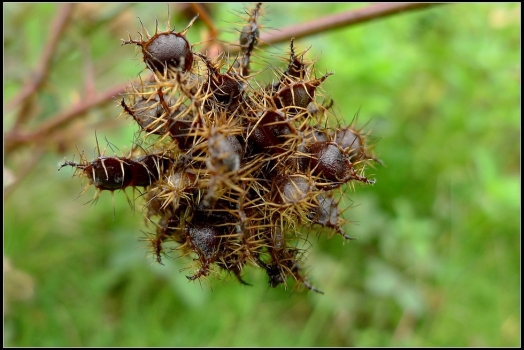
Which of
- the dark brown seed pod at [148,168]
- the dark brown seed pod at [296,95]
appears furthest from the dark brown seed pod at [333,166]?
the dark brown seed pod at [148,168]

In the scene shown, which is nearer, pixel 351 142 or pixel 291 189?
pixel 291 189

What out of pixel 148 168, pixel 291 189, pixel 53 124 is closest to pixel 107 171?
pixel 148 168

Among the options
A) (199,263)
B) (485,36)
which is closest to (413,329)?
(485,36)

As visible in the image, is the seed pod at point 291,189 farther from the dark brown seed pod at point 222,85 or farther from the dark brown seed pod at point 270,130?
the dark brown seed pod at point 222,85

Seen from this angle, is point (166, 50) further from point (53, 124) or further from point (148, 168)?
point (53, 124)

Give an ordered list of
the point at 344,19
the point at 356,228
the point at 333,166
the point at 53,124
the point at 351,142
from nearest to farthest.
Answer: the point at 333,166 → the point at 351,142 → the point at 344,19 → the point at 53,124 → the point at 356,228

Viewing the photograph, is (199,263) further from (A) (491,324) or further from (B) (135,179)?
(A) (491,324)

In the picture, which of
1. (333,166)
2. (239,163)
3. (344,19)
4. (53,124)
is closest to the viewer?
(239,163)
